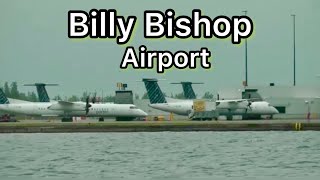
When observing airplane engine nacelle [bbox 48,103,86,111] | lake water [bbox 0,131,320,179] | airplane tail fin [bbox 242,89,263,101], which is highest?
airplane tail fin [bbox 242,89,263,101]

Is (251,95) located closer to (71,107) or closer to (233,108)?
(233,108)

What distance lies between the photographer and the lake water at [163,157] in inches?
2387

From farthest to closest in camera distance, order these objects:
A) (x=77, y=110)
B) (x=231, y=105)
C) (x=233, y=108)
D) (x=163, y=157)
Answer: (x=233, y=108) < (x=231, y=105) < (x=77, y=110) < (x=163, y=157)

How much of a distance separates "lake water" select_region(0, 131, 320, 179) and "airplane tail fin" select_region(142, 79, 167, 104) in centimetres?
7551

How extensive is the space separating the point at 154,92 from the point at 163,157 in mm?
115329

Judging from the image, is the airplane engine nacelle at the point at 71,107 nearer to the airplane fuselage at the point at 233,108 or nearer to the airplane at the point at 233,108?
the airplane at the point at 233,108

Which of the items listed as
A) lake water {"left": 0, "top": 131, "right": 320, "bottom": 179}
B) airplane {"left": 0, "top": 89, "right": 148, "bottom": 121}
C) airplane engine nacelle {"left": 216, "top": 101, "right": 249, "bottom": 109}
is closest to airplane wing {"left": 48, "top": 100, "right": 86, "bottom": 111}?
airplane {"left": 0, "top": 89, "right": 148, "bottom": 121}

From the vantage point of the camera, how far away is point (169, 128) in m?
129

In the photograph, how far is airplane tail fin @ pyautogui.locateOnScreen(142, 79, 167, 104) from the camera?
188m

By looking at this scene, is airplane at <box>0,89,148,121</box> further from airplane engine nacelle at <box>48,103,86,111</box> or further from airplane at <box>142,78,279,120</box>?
airplane at <box>142,78,279,120</box>

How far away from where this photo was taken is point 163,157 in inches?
2985

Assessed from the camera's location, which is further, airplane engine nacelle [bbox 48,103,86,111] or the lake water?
airplane engine nacelle [bbox 48,103,86,111]

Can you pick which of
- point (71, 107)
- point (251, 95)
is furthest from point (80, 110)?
point (251, 95)

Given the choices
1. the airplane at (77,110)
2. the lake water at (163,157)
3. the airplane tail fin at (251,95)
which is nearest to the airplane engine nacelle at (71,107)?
the airplane at (77,110)
